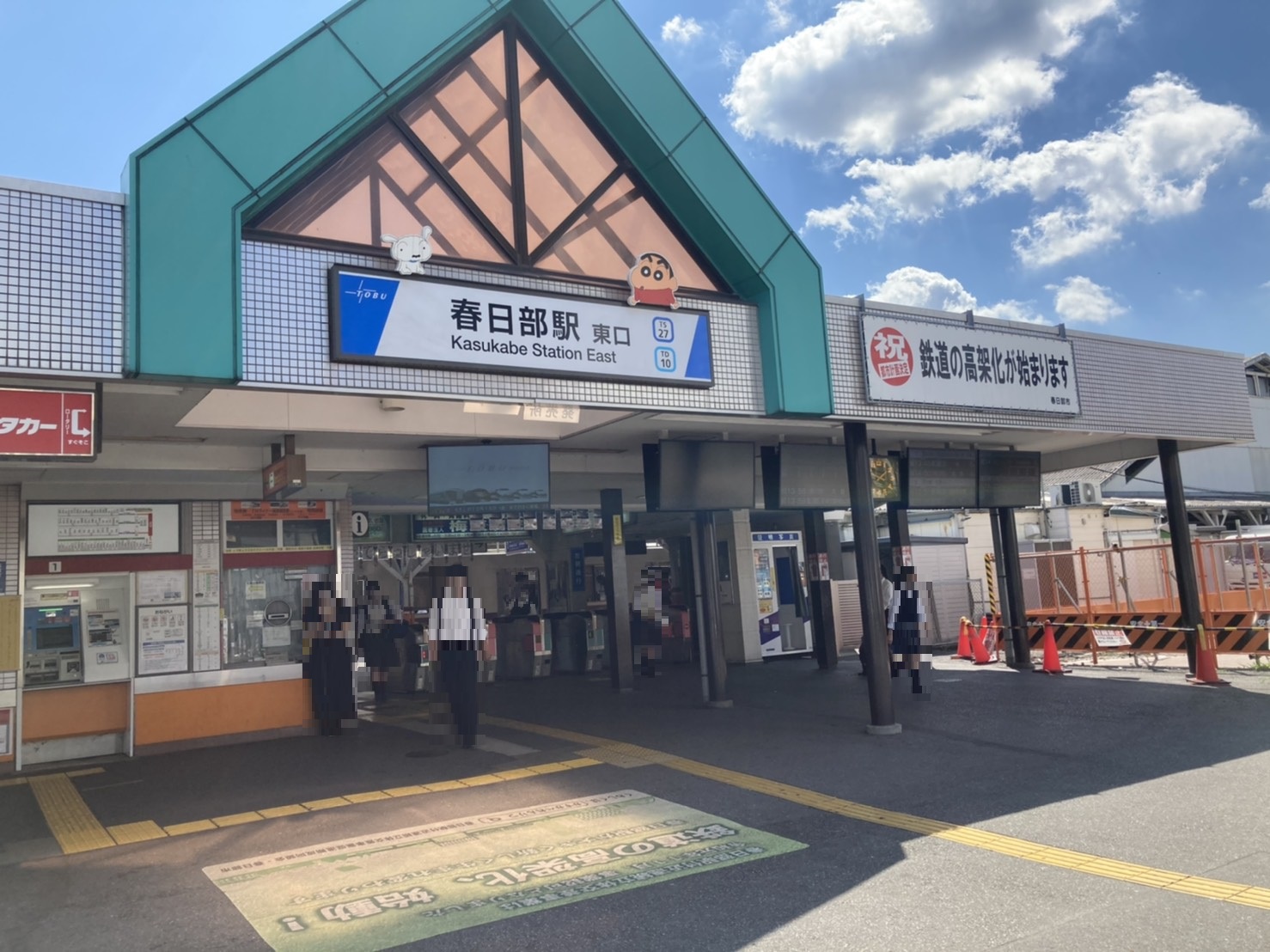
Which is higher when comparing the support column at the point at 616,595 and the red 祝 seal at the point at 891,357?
the red 祝 seal at the point at 891,357

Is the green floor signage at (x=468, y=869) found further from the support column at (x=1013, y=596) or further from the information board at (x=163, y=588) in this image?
the support column at (x=1013, y=596)

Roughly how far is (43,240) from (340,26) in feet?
8.50

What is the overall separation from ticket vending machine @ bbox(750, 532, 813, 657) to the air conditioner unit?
12729mm

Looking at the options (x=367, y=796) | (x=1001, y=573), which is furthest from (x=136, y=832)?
(x=1001, y=573)

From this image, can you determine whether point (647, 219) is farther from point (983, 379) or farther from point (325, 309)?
point (983, 379)

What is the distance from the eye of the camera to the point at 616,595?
15.5 meters

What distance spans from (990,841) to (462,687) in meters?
5.78

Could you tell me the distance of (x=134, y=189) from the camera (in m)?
5.96

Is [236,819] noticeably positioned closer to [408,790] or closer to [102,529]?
[408,790]

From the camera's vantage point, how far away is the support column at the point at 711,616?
12.7m

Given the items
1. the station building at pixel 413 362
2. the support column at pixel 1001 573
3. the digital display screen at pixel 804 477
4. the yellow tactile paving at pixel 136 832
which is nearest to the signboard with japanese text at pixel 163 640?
the station building at pixel 413 362

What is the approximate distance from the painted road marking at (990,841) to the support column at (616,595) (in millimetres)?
5975

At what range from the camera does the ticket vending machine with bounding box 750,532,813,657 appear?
754 inches

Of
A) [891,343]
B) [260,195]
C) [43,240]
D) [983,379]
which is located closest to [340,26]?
[260,195]
